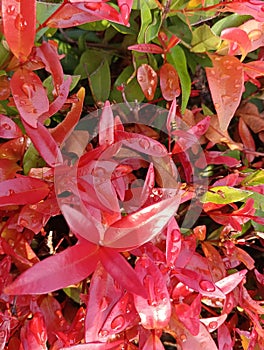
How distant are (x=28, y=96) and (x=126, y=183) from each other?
18 cm

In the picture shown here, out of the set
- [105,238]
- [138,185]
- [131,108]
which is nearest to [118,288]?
[105,238]

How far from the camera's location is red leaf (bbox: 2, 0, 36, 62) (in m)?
0.55

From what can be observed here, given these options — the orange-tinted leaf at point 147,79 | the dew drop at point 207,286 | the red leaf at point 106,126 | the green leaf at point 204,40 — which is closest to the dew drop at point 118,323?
the dew drop at point 207,286

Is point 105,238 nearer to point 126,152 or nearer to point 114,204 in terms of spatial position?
point 114,204

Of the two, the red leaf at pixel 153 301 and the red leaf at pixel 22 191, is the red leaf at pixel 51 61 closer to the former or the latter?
the red leaf at pixel 22 191

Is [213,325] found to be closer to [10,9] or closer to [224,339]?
[224,339]

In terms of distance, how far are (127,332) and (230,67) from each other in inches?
15.2

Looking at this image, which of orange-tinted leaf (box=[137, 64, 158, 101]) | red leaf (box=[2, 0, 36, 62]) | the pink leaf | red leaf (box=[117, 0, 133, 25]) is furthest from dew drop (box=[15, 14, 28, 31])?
the pink leaf

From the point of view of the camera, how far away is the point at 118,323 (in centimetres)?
59

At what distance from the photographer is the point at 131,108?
30.3 inches

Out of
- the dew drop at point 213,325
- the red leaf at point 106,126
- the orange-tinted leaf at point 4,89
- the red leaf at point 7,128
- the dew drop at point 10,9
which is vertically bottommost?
the dew drop at point 213,325

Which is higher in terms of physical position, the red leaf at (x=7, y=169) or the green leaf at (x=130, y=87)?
the green leaf at (x=130, y=87)

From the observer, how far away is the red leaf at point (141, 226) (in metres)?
0.54

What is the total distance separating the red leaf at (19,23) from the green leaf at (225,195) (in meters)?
0.31
